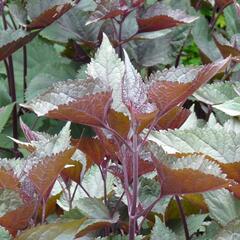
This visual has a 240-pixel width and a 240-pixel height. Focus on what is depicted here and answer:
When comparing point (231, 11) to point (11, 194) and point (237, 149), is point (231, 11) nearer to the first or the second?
point (237, 149)

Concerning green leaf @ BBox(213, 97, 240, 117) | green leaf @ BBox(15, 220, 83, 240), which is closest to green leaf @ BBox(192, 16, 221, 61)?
green leaf @ BBox(213, 97, 240, 117)

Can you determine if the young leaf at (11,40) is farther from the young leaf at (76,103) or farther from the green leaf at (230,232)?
the green leaf at (230,232)

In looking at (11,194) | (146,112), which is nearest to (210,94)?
(146,112)

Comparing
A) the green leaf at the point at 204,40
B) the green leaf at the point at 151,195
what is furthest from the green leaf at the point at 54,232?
the green leaf at the point at 204,40

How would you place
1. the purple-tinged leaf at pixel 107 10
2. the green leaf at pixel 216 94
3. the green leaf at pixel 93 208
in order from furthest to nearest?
the purple-tinged leaf at pixel 107 10 → the green leaf at pixel 216 94 → the green leaf at pixel 93 208

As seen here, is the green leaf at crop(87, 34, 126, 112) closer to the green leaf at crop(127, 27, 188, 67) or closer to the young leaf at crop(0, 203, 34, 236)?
the young leaf at crop(0, 203, 34, 236)

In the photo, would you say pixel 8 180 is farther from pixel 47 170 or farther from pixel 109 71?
pixel 109 71

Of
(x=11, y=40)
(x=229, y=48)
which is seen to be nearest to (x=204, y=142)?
(x=229, y=48)
